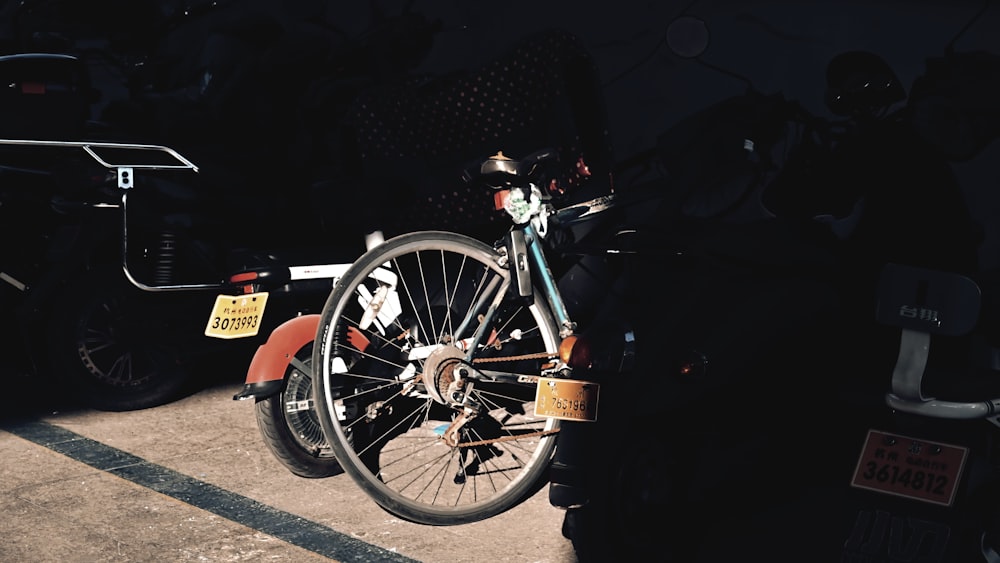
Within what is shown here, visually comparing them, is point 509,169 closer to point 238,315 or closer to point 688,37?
point 238,315

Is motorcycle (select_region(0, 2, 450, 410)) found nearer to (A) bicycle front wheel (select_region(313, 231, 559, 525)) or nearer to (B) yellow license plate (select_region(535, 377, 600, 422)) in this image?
(A) bicycle front wheel (select_region(313, 231, 559, 525))

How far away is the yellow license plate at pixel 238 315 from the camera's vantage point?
14.9 feet

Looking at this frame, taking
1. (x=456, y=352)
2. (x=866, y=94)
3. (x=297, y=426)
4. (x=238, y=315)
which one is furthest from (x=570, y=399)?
(x=238, y=315)

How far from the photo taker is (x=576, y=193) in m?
4.84

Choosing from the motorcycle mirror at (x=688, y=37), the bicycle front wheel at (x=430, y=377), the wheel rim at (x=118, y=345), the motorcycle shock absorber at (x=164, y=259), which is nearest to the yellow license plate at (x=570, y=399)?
the bicycle front wheel at (x=430, y=377)

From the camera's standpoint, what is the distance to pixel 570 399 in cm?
335

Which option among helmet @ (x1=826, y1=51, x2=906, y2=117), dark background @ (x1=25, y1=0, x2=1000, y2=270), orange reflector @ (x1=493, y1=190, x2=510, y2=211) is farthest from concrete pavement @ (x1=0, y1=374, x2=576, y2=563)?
dark background @ (x1=25, y1=0, x2=1000, y2=270)

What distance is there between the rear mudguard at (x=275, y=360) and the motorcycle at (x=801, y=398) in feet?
4.78

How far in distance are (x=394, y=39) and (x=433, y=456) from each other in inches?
128

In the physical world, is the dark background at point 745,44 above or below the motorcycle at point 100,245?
above

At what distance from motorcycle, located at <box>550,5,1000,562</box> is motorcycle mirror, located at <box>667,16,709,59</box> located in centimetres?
171

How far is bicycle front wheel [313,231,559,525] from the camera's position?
403 cm

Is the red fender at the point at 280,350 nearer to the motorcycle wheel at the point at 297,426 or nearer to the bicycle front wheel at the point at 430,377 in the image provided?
the motorcycle wheel at the point at 297,426

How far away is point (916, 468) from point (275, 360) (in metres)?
2.52
